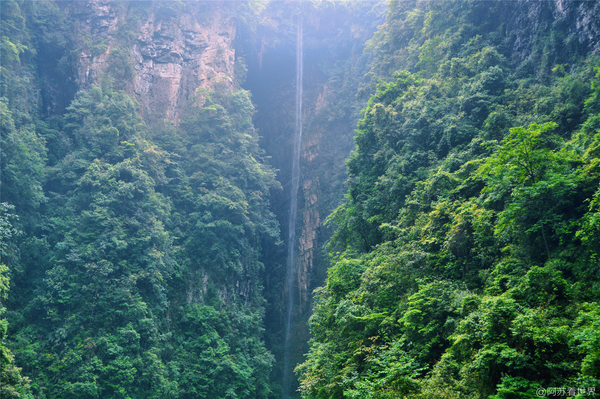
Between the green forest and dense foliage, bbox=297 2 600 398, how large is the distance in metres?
Result: 0.05

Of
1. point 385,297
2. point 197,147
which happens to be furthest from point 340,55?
point 385,297

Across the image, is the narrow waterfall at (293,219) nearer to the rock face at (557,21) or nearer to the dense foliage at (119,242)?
the dense foliage at (119,242)

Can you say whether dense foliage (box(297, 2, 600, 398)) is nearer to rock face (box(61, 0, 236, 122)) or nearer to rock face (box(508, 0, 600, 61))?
rock face (box(508, 0, 600, 61))

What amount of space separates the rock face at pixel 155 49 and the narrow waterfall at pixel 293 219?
566cm

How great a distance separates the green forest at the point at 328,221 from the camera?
6.26m

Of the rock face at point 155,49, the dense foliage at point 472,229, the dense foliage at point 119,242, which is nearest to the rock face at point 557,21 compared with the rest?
the dense foliage at point 472,229

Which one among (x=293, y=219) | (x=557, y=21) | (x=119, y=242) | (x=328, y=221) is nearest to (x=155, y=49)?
(x=293, y=219)

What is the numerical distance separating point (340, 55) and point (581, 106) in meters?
23.1

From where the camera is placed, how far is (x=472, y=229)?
8273 millimetres

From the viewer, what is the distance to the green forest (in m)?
6.26

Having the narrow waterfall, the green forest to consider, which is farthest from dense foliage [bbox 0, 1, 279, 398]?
the narrow waterfall

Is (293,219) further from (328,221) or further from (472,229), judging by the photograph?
(472,229)

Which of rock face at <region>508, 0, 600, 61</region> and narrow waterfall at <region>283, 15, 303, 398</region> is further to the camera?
narrow waterfall at <region>283, 15, 303, 398</region>

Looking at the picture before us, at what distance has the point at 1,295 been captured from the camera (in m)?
11.7
